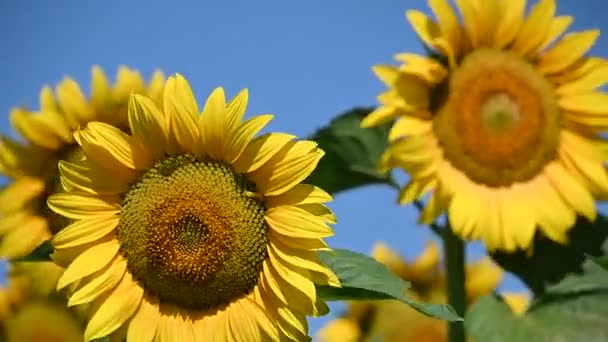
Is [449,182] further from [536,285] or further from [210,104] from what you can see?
[210,104]

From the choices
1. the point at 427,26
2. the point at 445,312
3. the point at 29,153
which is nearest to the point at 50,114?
the point at 29,153

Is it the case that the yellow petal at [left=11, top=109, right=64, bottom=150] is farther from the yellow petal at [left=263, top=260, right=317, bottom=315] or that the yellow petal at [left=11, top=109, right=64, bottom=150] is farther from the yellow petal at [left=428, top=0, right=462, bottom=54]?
the yellow petal at [left=428, top=0, right=462, bottom=54]

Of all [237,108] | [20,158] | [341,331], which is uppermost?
[237,108]

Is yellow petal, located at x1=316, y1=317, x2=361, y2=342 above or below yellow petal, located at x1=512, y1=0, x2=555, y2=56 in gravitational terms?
below

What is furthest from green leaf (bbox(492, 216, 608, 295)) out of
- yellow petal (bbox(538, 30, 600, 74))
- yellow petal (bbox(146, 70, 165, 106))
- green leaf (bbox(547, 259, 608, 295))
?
yellow petal (bbox(146, 70, 165, 106))

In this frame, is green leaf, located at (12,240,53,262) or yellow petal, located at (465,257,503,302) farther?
yellow petal, located at (465,257,503,302)

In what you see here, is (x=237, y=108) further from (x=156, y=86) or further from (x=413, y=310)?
(x=413, y=310)

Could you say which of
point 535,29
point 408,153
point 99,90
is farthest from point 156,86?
point 535,29
